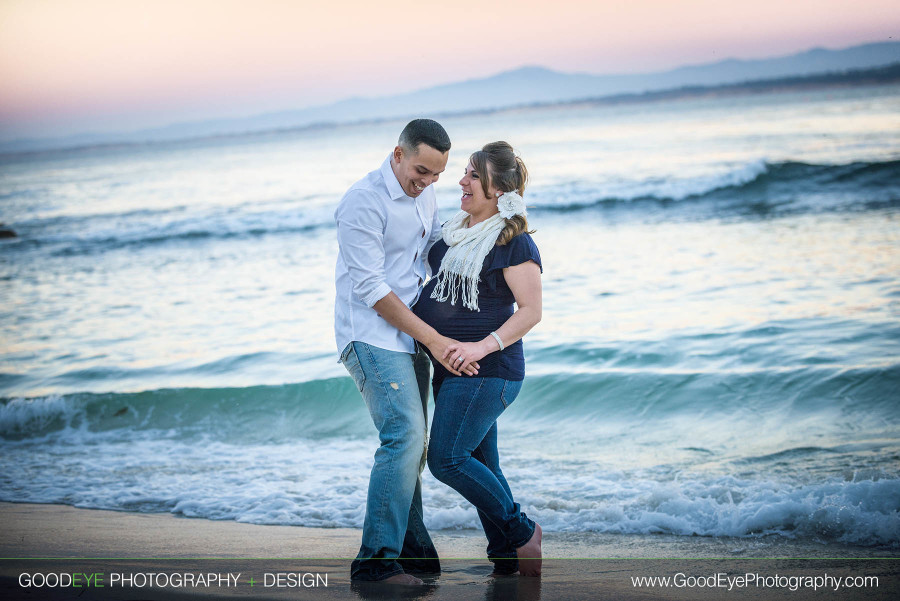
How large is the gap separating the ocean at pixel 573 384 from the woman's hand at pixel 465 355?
1.53 meters

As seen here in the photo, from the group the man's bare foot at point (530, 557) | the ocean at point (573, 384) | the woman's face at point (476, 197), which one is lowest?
the ocean at point (573, 384)

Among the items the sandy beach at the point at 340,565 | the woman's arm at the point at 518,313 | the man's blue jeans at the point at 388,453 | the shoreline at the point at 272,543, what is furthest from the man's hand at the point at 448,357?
the shoreline at the point at 272,543

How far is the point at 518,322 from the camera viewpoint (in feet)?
10.6

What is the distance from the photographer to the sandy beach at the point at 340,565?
313 cm

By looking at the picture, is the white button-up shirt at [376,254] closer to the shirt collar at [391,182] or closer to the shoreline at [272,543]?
the shirt collar at [391,182]

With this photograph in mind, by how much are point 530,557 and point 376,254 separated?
58.1 inches

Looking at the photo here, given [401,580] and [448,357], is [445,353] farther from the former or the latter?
[401,580]

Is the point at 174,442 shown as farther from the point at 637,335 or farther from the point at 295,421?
the point at 637,335

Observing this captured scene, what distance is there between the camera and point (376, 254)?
3.18 meters

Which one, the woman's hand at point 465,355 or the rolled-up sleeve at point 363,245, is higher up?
the rolled-up sleeve at point 363,245

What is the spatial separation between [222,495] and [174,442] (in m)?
1.57

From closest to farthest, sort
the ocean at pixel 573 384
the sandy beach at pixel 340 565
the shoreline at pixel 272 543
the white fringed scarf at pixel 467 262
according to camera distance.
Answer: the sandy beach at pixel 340 565
the white fringed scarf at pixel 467 262
the shoreline at pixel 272 543
the ocean at pixel 573 384

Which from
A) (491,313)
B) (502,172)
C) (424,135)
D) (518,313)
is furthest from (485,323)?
(424,135)

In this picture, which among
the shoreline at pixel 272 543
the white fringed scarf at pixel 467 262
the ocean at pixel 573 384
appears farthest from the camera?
the ocean at pixel 573 384
